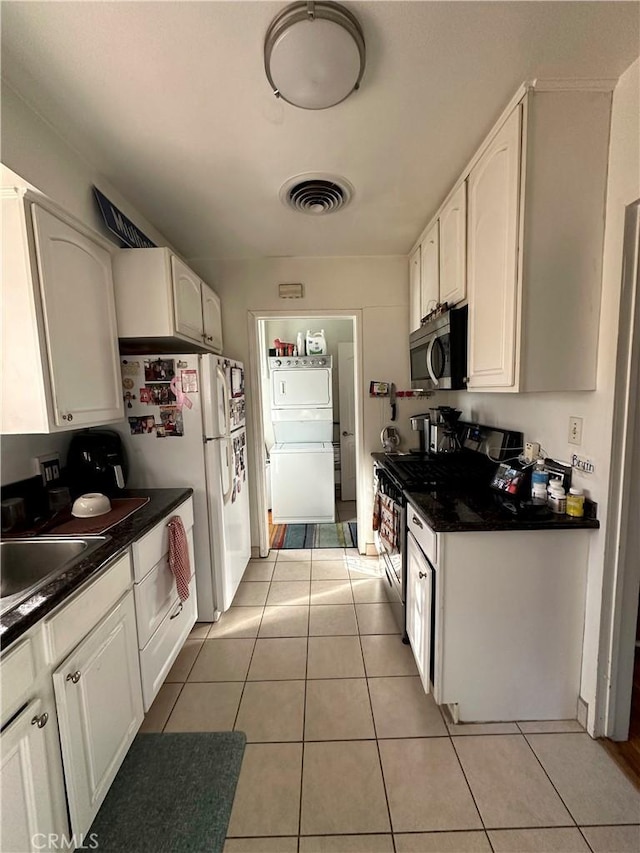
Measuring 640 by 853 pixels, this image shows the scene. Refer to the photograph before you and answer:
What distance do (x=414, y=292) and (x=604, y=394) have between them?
159cm

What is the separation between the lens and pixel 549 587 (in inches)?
52.9

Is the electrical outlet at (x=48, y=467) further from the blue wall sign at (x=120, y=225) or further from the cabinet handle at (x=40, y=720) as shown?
the blue wall sign at (x=120, y=225)

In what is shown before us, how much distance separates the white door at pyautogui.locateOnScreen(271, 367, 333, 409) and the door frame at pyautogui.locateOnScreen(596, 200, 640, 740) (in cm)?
267

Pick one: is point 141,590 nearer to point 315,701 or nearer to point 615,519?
point 315,701

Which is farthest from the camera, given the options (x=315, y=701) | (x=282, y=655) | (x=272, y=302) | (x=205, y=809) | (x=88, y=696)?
(x=272, y=302)

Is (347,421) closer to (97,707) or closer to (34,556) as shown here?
(34,556)

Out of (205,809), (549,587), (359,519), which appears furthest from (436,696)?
(359,519)

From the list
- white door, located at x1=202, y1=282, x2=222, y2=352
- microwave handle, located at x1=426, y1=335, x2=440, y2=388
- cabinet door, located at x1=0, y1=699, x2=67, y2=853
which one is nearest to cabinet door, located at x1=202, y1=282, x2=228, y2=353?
white door, located at x1=202, y1=282, x2=222, y2=352

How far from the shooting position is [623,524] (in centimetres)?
122

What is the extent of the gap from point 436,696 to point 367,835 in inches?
19.5

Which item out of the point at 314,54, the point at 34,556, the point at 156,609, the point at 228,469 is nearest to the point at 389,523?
the point at 228,469

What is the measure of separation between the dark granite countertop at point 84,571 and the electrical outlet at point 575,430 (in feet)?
5.90

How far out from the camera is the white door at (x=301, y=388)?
142 inches

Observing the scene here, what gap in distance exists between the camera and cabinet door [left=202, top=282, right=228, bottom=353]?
2.26m
